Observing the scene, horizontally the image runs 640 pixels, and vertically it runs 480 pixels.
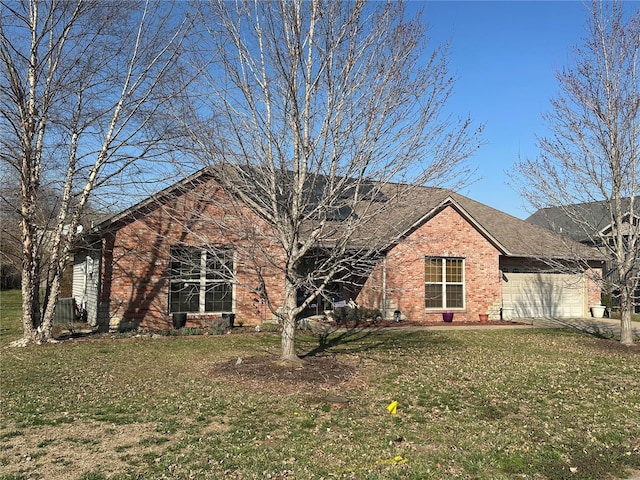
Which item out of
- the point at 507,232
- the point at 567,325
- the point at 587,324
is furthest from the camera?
the point at 507,232

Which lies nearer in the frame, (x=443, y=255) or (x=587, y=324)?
(x=443, y=255)

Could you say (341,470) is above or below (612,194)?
below

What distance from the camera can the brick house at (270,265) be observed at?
31.1 ft

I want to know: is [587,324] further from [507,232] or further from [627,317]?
[627,317]

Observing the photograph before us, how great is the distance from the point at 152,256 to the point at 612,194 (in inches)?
521

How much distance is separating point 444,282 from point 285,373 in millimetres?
11735

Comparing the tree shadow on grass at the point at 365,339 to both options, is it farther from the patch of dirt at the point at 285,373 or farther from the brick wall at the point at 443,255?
the brick wall at the point at 443,255

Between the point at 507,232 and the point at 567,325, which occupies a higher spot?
the point at 507,232

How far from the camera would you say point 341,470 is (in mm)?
4762

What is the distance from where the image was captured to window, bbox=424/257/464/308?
18641 mm

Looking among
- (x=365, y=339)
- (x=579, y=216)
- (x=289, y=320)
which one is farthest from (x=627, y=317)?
(x=289, y=320)

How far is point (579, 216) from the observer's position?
46.3 feet

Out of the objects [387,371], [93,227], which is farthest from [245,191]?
[93,227]

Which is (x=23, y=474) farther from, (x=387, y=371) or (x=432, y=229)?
(x=432, y=229)
